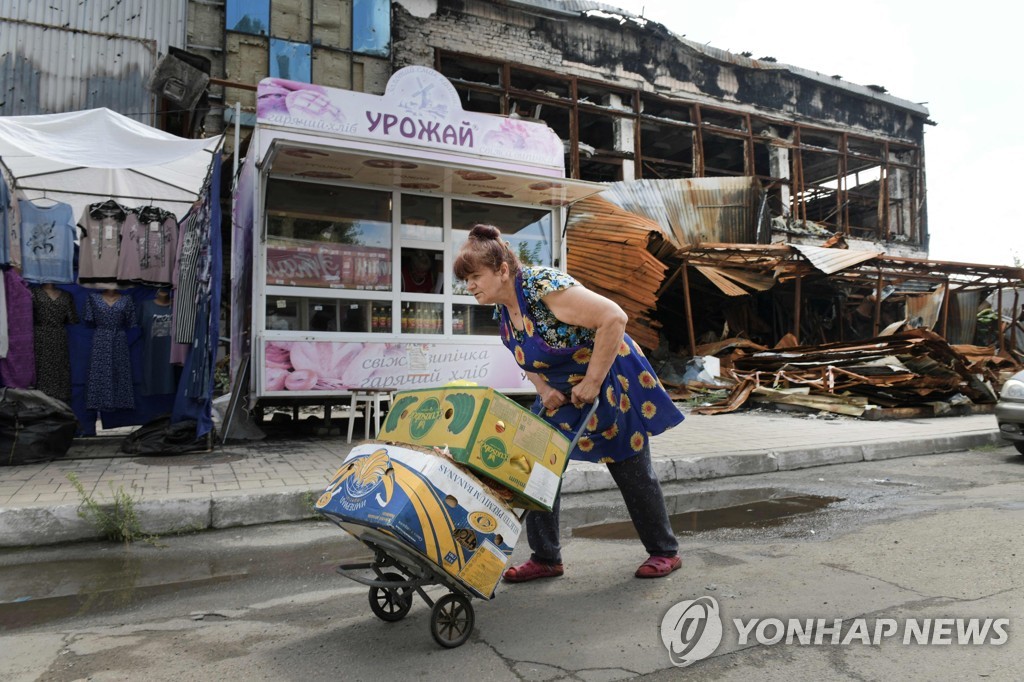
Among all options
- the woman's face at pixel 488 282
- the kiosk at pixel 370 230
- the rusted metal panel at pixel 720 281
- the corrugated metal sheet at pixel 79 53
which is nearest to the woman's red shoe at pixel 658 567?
the woman's face at pixel 488 282

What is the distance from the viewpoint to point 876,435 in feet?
26.1

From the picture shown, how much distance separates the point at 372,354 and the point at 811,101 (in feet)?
61.6

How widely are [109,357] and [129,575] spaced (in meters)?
3.60

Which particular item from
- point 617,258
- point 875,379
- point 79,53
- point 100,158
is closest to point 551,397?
point 100,158

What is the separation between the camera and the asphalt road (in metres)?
2.36

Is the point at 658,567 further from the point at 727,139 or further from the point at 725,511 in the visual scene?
the point at 727,139

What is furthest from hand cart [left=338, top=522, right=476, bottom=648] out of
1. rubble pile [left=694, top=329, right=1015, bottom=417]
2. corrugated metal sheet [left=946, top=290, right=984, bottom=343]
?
corrugated metal sheet [left=946, top=290, right=984, bottom=343]

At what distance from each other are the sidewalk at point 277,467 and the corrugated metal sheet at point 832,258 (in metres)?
3.78

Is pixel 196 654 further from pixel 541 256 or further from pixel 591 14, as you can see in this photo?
pixel 591 14

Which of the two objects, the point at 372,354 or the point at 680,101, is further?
the point at 680,101

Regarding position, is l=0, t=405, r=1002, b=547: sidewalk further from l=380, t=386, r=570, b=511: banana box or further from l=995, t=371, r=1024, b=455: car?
l=380, t=386, r=570, b=511: banana box

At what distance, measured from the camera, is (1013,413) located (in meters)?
6.95

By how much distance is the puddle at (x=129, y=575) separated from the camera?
→ 3.07 metres

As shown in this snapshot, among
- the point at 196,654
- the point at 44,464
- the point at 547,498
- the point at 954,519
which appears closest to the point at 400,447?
the point at 547,498
